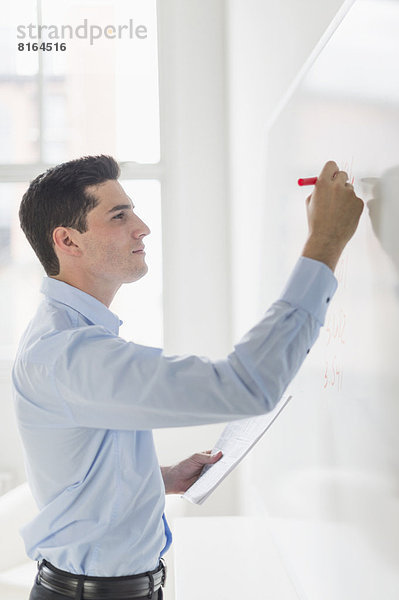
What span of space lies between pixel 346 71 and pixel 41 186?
1.86 ft

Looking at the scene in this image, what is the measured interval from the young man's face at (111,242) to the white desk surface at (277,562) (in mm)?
586

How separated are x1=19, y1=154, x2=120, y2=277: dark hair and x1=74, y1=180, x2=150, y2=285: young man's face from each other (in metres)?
0.02

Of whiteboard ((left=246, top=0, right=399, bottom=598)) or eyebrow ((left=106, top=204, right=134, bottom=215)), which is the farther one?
eyebrow ((left=106, top=204, right=134, bottom=215))

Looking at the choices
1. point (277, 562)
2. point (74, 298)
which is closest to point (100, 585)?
point (74, 298)

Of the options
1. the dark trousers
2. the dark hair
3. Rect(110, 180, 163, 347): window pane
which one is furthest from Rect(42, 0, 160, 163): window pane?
the dark trousers

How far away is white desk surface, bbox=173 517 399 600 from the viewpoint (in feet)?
3.39

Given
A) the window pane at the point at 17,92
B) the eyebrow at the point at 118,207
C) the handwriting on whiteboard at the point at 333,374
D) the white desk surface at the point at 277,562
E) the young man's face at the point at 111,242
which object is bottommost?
the white desk surface at the point at 277,562

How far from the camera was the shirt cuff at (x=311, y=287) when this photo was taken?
873mm

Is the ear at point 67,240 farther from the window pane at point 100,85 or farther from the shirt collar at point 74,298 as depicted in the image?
the window pane at point 100,85

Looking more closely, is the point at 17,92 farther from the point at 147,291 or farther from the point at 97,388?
the point at 97,388

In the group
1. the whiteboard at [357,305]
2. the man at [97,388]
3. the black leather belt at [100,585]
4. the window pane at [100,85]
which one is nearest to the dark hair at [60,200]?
the man at [97,388]

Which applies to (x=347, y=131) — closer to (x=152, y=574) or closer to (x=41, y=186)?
(x=41, y=186)

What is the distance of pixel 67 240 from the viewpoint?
122 cm

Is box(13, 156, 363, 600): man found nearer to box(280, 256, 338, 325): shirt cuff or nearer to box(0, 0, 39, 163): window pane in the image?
box(280, 256, 338, 325): shirt cuff
